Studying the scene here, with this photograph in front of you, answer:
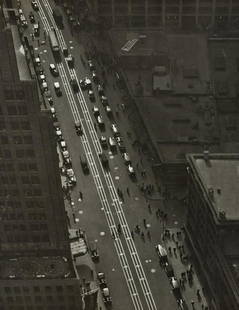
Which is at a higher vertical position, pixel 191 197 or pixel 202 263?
pixel 191 197

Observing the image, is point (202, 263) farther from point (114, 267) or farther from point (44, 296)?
point (44, 296)

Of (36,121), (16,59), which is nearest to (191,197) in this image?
(36,121)

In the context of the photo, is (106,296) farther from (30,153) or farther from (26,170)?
(30,153)

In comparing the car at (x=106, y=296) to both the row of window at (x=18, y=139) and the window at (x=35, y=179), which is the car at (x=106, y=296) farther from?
the row of window at (x=18, y=139)

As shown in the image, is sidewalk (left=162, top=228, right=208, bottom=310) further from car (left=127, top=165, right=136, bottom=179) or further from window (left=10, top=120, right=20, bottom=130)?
window (left=10, top=120, right=20, bottom=130)

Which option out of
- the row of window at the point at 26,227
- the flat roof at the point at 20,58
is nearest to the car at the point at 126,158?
the row of window at the point at 26,227

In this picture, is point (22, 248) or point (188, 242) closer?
point (22, 248)

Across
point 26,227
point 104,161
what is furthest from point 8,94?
point 104,161
